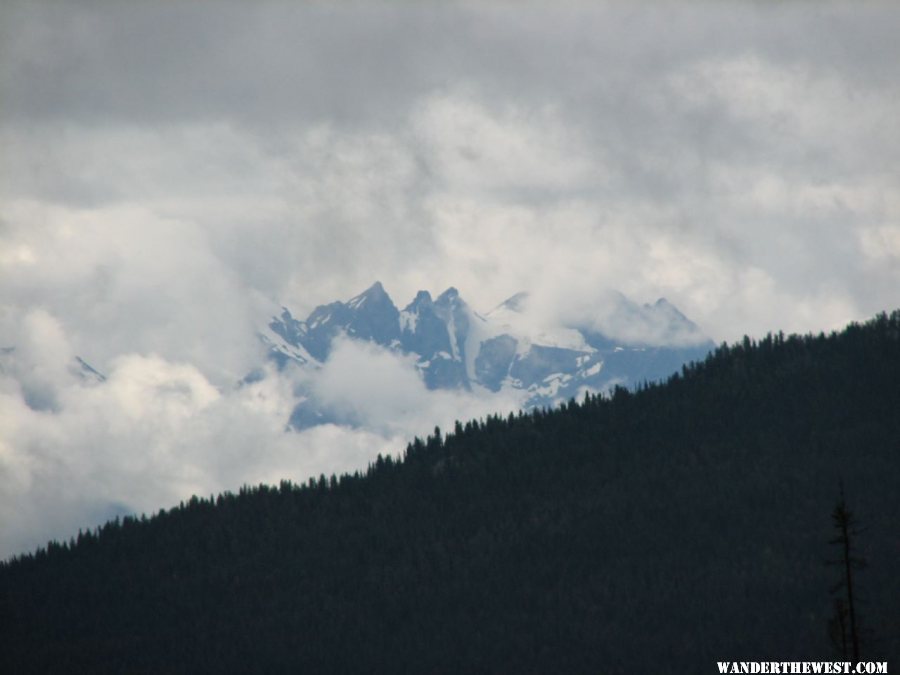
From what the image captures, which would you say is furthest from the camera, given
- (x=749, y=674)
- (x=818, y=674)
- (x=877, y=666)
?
(x=749, y=674)

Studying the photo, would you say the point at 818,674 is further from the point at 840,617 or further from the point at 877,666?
the point at 840,617

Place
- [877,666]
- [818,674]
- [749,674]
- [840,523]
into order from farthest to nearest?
[749,674] < [818,674] < [877,666] < [840,523]

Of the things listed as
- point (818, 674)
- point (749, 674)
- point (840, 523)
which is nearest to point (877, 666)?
point (818, 674)

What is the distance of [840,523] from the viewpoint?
91.1 meters

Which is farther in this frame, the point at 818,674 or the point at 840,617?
the point at 818,674

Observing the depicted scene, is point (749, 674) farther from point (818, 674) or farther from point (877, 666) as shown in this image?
point (877, 666)

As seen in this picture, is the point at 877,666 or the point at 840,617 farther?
the point at 877,666

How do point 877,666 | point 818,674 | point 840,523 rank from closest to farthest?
point 840,523 → point 877,666 → point 818,674

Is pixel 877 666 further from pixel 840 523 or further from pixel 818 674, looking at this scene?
pixel 840 523

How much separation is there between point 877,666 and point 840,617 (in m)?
38.6

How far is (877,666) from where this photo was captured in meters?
131

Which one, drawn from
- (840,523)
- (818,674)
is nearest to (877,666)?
(818,674)

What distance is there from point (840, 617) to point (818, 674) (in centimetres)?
6732

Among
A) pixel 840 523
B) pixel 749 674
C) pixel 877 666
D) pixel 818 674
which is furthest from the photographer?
pixel 749 674
